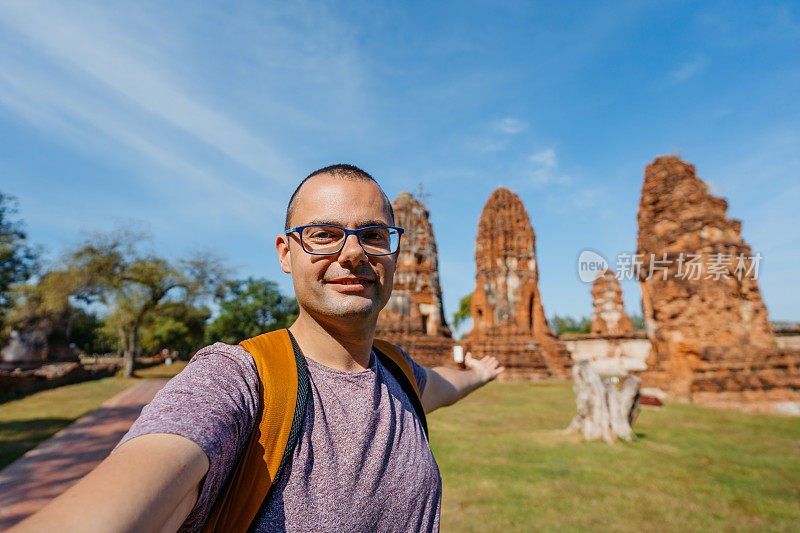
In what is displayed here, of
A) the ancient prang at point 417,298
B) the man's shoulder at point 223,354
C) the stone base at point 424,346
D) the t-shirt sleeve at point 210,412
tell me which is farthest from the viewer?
the ancient prang at point 417,298

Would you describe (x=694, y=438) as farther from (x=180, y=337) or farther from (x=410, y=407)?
(x=180, y=337)

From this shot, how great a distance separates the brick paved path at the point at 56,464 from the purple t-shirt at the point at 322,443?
4368mm

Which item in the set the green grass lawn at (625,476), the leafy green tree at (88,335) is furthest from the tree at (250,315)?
the green grass lawn at (625,476)

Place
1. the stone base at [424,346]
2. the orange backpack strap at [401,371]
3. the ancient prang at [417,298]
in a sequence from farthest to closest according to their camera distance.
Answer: the ancient prang at [417,298]
the stone base at [424,346]
the orange backpack strap at [401,371]

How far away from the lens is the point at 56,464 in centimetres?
537

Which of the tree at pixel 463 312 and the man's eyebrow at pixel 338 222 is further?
the tree at pixel 463 312

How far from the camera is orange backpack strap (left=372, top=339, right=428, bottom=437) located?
56.2 inches

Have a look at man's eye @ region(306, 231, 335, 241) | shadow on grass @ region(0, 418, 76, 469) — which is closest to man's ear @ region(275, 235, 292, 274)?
man's eye @ region(306, 231, 335, 241)

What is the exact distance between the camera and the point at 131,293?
66.6 feet

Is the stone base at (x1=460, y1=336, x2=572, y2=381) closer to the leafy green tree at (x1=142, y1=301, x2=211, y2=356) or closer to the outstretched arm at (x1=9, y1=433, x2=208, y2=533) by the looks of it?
the outstretched arm at (x1=9, y1=433, x2=208, y2=533)

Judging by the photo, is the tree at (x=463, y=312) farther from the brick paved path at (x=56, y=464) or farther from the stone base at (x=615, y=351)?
the brick paved path at (x=56, y=464)

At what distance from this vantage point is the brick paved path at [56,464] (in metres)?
4.12

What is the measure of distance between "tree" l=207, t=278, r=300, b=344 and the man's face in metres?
35.6

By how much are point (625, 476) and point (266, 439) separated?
19.6 ft
